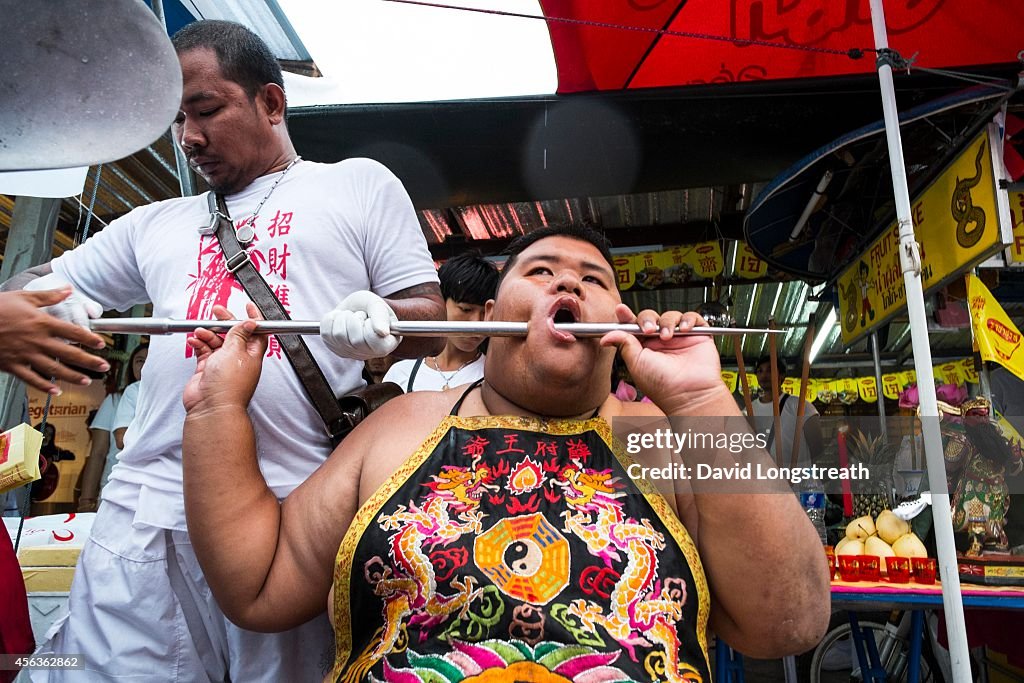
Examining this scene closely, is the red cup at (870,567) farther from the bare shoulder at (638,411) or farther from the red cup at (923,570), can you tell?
the bare shoulder at (638,411)

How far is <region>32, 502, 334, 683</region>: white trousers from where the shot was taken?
1.61 meters

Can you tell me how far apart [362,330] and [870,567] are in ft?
9.30

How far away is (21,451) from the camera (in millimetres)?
1682

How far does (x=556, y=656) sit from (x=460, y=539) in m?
0.29

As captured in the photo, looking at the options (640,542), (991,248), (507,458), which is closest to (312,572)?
(507,458)

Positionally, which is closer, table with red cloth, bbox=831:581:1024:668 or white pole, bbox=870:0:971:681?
white pole, bbox=870:0:971:681

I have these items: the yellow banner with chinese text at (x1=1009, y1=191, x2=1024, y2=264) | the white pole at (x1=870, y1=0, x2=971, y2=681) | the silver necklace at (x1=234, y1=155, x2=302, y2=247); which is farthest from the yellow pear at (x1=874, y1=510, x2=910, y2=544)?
the silver necklace at (x1=234, y1=155, x2=302, y2=247)

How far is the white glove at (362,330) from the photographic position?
1468 millimetres

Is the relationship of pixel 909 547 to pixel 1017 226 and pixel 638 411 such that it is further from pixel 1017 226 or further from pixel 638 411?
pixel 638 411

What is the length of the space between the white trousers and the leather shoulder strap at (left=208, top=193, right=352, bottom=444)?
434 millimetres

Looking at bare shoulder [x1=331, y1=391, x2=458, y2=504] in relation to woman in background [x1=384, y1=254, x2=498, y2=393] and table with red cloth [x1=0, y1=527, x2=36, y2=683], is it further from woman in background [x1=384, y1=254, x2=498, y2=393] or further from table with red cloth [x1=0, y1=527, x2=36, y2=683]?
woman in background [x1=384, y1=254, x2=498, y2=393]

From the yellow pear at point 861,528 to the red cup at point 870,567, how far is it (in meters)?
0.21

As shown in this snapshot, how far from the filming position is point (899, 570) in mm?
3137

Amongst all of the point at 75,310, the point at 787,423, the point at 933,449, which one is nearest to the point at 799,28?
the point at 933,449
